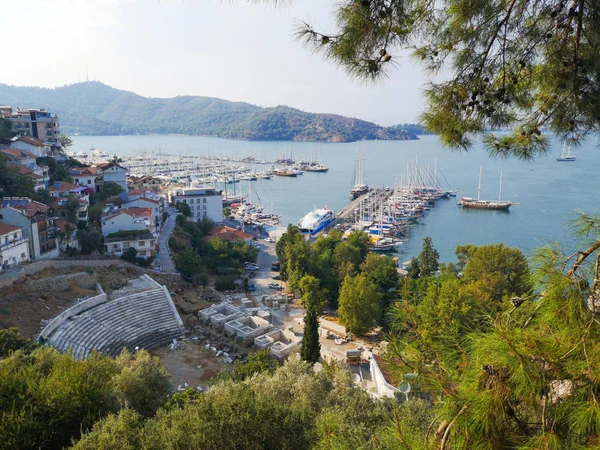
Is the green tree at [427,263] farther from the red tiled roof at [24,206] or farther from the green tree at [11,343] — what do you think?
the red tiled roof at [24,206]

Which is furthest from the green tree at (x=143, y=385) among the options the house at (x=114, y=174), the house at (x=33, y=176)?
the house at (x=114, y=174)

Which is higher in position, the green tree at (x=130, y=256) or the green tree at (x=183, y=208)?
the green tree at (x=183, y=208)

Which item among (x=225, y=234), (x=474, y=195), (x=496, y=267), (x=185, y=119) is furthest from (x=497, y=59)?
(x=185, y=119)

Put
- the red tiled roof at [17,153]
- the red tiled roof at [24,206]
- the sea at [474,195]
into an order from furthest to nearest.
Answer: the sea at [474,195] < the red tiled roof at [17,153] < the red tiled roof at [24,206]

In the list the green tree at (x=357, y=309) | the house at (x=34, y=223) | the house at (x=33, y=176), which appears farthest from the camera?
the house at (x=33, y=176)

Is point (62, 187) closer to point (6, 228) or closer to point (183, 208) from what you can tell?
point (6, 228)

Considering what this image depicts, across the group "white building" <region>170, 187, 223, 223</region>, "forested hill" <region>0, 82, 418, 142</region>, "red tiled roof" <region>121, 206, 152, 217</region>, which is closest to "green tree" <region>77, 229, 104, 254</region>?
"red tiled roof" <region>121, 206, 152, 217</region>
